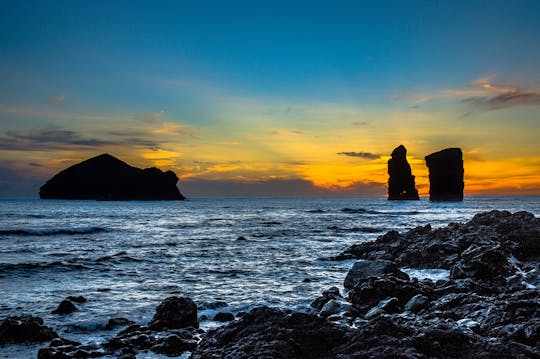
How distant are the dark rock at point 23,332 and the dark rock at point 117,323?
120 cm

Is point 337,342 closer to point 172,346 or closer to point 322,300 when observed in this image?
point 172,346

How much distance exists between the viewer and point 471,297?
9.66m

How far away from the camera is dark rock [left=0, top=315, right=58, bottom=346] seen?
8.86 m

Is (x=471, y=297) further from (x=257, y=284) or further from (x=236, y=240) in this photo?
(x=236, y=240)

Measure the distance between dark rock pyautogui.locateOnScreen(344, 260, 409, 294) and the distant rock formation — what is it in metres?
166

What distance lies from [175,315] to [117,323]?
1.59 meters

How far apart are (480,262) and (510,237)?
9.79 meters

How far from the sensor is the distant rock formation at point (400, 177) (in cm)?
17284

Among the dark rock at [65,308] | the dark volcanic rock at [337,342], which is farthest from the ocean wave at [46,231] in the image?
the dark volcanic rock at [337,342]

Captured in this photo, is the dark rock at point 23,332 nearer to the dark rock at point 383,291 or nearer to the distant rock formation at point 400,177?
the dark rock at point 383,291

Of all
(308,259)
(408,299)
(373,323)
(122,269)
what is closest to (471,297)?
(408,299)

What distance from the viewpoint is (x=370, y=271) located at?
14102 millimetres

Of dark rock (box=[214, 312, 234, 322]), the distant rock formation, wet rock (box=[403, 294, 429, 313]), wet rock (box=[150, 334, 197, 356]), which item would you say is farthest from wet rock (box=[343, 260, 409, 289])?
the distant rock formation

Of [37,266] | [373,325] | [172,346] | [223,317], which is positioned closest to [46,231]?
[37,266]
